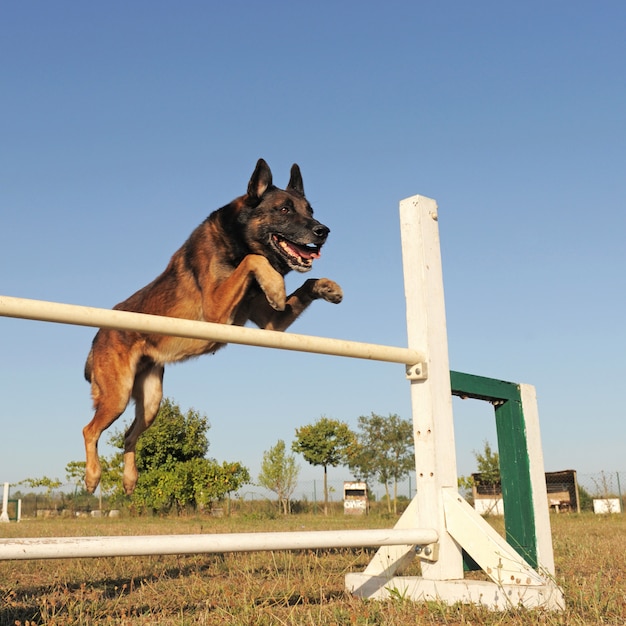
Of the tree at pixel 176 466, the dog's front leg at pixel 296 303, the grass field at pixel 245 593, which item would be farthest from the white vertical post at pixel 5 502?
the dog's front leg at pixel 296 303

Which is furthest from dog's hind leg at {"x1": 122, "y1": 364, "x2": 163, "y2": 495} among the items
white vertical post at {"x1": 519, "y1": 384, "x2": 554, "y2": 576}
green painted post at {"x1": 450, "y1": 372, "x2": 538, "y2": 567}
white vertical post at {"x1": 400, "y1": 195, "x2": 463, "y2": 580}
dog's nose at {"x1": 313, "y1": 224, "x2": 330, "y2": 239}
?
white vertical post at {"x1": 519, "y1": 384, "x2": 554, "y2": 576}

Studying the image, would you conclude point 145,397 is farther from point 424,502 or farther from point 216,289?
point 424,502

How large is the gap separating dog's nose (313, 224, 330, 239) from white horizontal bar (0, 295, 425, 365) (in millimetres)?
927

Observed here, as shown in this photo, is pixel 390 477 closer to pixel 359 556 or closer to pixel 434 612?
pixel 359 556

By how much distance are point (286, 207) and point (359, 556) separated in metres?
2.93

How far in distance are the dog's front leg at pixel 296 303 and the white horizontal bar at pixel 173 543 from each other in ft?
4.46

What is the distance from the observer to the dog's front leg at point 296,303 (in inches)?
143

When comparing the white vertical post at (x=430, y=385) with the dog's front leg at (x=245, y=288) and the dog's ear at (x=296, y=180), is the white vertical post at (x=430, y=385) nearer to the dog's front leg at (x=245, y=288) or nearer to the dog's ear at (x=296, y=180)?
the dog's front leg at (x=245, y=288)

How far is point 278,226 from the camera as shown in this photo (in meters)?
3.71

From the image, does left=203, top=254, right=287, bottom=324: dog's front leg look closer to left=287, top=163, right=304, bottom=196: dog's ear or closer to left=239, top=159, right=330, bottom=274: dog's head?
left=239, top=159, right=330, bottom=274: dog's head

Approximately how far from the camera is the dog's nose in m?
3.65

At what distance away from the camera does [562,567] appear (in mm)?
4559

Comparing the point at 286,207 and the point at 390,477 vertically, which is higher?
the point at 286,207

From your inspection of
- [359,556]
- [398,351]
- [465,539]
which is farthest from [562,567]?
[398,351]
